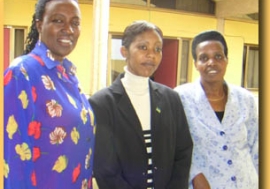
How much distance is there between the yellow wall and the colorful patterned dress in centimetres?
12

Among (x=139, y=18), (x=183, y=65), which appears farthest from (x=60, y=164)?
(x=183, y=65)

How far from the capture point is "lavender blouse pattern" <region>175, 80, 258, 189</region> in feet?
3.61

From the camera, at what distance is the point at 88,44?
121 centimetres

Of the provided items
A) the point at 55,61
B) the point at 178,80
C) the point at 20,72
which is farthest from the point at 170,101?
the point at 178,80

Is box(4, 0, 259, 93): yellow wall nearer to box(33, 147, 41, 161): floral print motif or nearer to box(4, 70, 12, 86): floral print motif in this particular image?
box(4, 70, 12, 86): floral print motif

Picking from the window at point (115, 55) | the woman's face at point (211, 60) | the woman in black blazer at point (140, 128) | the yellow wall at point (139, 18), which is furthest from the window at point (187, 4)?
the woman in black blazer at point (140, 128)

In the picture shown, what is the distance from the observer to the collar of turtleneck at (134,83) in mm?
1036

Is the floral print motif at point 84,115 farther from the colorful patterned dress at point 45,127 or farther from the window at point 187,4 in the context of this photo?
the window at point 187,4

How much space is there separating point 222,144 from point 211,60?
33cm

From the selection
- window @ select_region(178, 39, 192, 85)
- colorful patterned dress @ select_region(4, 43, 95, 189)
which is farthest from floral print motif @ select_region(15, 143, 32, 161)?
window @ select_region(178, 39, 192, 85)

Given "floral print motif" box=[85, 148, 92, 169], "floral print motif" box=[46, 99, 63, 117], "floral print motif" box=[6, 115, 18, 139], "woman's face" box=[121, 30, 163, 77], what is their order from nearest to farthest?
"floral print motif" box=[6, 115, 18, 139] → "floral print motif" box=[46, 99, 63, 117] → "floral print motif" box=[85, 148, 92, 169] → "woman's face" box=[121, 30, 163, 77]

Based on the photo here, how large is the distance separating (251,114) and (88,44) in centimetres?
71

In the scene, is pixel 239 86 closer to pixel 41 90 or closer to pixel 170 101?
pixel 170 101

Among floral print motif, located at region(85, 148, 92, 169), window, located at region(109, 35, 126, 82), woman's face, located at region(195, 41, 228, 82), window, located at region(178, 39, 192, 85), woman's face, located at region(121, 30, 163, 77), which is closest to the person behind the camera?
floral print motif, located at region(85, 148, 92, 169)
